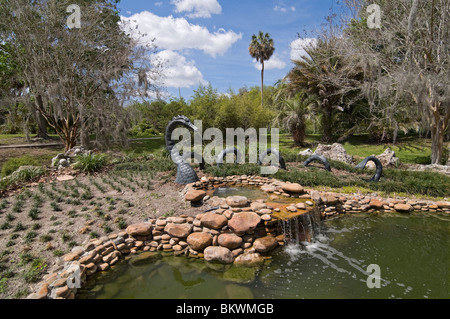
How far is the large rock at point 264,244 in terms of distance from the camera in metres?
3.81

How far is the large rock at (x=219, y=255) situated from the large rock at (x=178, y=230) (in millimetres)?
516

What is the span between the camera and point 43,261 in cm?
324

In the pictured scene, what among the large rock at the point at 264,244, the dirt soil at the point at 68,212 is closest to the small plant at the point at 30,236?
the dirt soil at the point at 68,212

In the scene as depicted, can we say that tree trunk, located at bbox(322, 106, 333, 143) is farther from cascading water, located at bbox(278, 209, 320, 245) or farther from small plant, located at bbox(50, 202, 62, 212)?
small plant, located at bbox(50, 202, 62, 212)

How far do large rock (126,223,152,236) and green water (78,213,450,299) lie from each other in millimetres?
422

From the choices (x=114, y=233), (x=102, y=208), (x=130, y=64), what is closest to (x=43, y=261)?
(x=114, y=233)

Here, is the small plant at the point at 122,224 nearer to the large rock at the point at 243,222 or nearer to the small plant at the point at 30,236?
the small plant at the point at 30,236

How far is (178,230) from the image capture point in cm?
399

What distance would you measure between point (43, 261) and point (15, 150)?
11.1 m

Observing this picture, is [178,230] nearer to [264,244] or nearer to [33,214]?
[264,244]

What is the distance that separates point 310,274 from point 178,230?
7.13ft

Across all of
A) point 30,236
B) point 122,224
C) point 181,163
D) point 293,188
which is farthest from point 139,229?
point 293,188

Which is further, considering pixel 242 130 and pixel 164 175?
pixel 242 130
